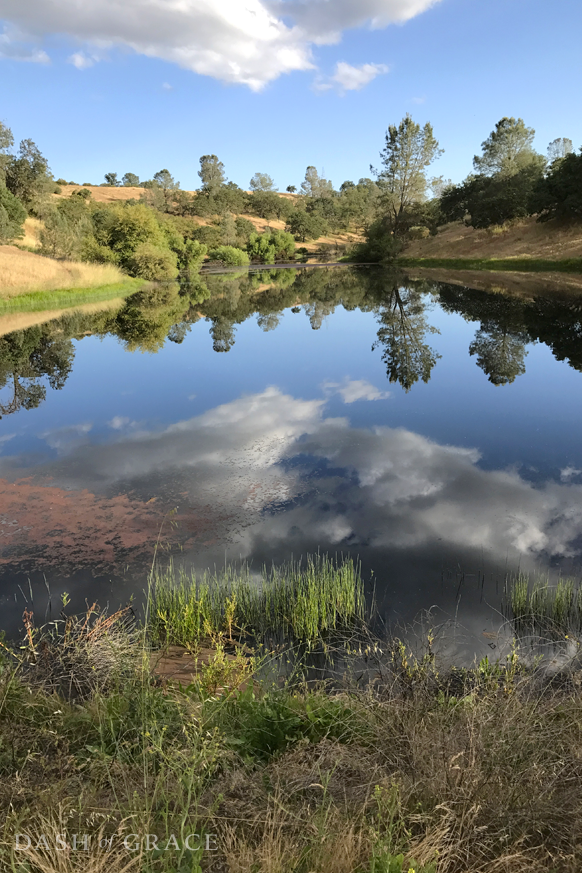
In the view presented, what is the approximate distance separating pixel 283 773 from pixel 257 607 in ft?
9.19

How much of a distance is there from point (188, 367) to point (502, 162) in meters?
60.0

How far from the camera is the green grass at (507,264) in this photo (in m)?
41.6

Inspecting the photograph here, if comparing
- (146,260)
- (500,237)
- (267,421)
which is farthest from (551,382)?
(500,237)

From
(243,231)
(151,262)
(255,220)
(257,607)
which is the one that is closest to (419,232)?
(243,231)

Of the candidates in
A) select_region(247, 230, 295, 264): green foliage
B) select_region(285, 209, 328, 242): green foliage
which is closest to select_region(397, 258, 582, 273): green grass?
select_region(247, 230, 295, 264): green foliage

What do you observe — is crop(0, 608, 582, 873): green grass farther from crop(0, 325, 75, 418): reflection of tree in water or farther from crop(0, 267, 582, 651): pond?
crop(0, 325, 75, 418): reflection of tree in water

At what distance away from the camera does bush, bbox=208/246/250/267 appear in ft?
262

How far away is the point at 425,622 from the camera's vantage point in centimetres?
539

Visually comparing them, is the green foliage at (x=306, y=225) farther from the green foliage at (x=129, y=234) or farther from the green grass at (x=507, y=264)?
the green foliage at (x=129, y=234)

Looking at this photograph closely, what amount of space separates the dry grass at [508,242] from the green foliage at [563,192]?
121cm

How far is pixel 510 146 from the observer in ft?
211

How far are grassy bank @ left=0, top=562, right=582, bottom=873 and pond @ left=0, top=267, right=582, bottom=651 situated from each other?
179 centimetres

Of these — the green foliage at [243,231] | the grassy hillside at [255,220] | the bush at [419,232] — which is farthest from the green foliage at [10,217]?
the grassy hillside at [255,220]

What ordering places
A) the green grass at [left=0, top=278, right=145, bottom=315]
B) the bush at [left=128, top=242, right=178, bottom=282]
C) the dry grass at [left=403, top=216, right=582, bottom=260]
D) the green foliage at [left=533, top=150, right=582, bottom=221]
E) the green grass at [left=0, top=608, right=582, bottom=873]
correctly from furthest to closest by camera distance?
1. the bush at [left=128, top=242, right=178, bottom=282]
2. the dry grass at [left=403, top=216, right=582, bottom=260]
3. the green foliage at [left=533, top=150, right=582, bottom=221]
4. the green grass at [left=0, top=278, right=145, bottom=315]
5. the green grass at [left=0, top=608, right=582, bottom=873]
